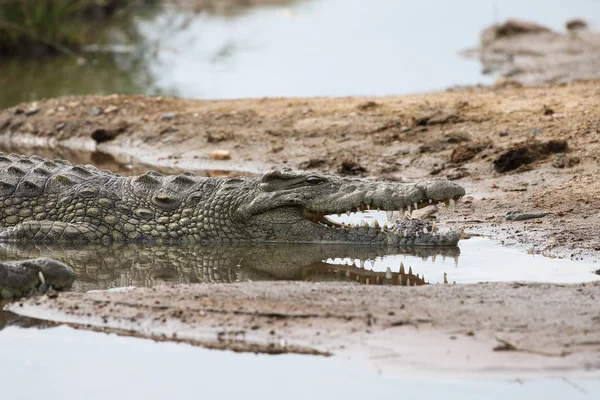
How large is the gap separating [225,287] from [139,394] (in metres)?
1.50

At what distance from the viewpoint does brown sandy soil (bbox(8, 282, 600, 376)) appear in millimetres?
5012

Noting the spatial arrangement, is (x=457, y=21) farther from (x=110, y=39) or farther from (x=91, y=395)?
(x=91, y=395)

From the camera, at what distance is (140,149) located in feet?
39.7

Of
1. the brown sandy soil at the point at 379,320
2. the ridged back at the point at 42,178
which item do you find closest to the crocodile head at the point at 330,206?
the ridged back at the point at 42,178

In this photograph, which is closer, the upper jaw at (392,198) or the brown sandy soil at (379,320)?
the brown sandy soil at (379,320)

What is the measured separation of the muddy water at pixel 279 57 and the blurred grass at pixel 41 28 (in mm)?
572

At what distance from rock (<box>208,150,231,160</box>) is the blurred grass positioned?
31.1 feet

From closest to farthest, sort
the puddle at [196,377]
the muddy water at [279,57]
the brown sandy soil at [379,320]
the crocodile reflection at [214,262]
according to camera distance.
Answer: the puddle at [196,377] < the brown sandy soil at [379,320] < the crocodile reflection at [214,262] < the muddy water at [279,57]

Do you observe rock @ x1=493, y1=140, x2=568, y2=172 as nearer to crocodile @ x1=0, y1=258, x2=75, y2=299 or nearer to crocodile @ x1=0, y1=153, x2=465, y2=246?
crocodile @ x1=0, y1=153, x2=465, y2=246

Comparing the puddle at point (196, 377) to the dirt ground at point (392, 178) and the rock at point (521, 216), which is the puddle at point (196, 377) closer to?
the dirt ground at point (392, 178)

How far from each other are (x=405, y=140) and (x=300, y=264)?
379 centimetres

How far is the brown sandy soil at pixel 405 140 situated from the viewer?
842 centimetres

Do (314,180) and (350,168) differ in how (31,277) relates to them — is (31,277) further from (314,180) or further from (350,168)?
(350,168)

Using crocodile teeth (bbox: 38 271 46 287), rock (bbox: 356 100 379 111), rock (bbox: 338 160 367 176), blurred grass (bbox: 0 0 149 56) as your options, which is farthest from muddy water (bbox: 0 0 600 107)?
crocodile teeth (bbox: 38 271 46 287)
